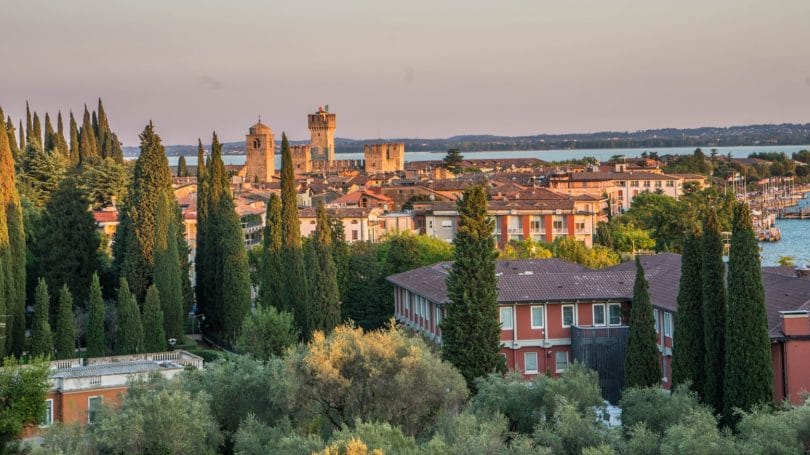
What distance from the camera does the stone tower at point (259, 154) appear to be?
6319 inches

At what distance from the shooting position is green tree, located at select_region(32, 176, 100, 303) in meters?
47.7

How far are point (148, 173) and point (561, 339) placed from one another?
17.3 m

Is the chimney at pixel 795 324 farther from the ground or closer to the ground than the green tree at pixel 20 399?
farther from the ground

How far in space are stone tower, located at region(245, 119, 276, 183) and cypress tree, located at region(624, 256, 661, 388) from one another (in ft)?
433

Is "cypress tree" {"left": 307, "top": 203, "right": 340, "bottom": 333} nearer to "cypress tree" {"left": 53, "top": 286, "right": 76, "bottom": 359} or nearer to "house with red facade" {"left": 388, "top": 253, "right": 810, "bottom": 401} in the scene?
"house with red facade" {"left": 388, "top": 253, "right": 810, "bottom": 401}

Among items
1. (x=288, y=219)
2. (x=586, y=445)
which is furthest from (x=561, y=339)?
(x=586, y=445)

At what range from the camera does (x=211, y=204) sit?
49.1 meters

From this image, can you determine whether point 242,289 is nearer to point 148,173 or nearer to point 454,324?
point 148,173

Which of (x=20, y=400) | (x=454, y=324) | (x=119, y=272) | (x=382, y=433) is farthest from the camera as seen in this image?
(x=119, y=272)

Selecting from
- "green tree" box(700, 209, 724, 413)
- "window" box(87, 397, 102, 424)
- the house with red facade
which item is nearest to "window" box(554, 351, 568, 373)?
the house with red facade

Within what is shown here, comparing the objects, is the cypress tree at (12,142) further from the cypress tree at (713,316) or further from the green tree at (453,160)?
the green tree at (453,160)

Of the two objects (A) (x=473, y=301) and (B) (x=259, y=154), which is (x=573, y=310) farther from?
(B) (x=259, y=154)

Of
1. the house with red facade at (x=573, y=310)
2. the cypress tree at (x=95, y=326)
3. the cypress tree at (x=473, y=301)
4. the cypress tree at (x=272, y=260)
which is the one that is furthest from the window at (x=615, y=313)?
the cypress tree at (x=95, y=326)

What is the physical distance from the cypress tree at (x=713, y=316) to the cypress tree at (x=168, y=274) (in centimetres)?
2162
